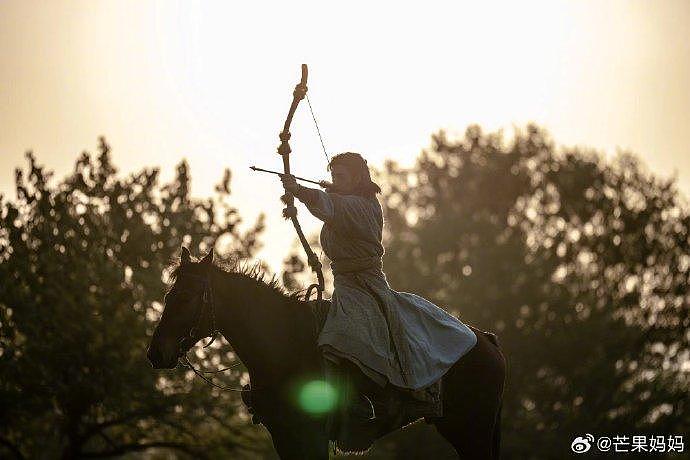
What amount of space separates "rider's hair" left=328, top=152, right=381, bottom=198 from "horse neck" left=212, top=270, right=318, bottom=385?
1.68 metres

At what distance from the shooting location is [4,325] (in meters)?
27.8

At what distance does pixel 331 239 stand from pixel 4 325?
17.3 metres

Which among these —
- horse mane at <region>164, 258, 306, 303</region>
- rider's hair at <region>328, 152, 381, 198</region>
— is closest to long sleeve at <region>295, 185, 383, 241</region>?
rider's hair at <region>328, 152, 381, 198</region>

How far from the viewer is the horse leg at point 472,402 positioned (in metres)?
13.4

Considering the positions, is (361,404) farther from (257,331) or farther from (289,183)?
(289,183)

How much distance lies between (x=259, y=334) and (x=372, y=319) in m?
1.37

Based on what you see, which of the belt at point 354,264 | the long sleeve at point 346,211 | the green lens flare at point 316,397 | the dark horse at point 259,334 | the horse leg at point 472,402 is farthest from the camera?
the horse leg at point 472,402

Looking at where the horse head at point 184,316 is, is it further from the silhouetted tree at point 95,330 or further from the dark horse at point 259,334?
the silhouetted tree at point 95,330

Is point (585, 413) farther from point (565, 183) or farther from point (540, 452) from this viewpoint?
point (565, 183)

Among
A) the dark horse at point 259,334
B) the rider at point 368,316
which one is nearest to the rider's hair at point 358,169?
the rider at point 368,316

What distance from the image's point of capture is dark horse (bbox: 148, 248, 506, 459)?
11750 millimetres

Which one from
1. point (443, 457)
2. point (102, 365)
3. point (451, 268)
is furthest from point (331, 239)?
point (451, 268)

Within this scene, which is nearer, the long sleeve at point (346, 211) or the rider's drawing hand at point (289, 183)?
the rider's drawing hand at point (289, 183)

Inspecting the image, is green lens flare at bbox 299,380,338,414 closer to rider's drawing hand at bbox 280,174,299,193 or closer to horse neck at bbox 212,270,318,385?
horse neck at bbox 212,270,318,385
